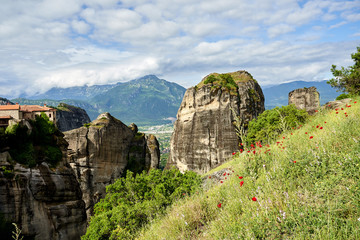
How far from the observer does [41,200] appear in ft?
69.1

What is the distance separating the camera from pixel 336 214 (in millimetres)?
3275

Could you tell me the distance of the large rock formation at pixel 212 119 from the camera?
1609 inches

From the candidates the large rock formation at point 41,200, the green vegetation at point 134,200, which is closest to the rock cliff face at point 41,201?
the large rock formation at point 41,200

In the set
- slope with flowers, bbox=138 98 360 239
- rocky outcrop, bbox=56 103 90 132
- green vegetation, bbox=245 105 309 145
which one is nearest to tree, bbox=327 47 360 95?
green vegetation, bbox=245 105 309 145

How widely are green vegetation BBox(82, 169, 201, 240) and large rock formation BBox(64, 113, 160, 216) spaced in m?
19.4

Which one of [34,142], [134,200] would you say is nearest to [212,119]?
[134,200]

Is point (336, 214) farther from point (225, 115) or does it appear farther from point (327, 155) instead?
point (225, 115)

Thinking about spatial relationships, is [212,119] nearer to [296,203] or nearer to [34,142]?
[34,142]

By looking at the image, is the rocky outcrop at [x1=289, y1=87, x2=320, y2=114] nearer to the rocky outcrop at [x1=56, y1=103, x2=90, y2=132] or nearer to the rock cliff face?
the rock cliff face

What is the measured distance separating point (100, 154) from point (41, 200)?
17455 mm

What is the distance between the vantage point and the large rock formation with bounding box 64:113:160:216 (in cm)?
3722

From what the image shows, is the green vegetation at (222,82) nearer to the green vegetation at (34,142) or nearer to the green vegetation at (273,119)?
the green vegetation at (273,119)

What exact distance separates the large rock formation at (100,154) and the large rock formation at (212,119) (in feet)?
33.4

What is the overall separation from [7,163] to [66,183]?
615 centimetres
